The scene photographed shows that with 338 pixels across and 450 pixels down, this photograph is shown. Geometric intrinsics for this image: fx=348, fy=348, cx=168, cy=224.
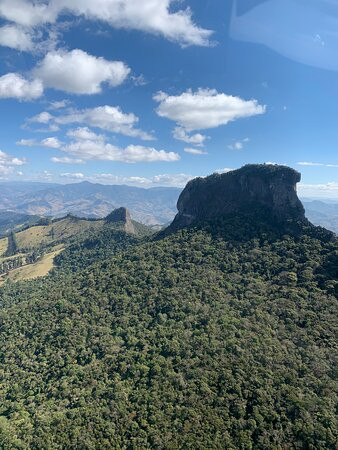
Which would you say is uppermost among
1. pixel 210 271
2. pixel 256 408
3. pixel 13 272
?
pixel 210 271

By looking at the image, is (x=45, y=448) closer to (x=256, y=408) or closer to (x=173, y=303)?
(x=256, y=408)

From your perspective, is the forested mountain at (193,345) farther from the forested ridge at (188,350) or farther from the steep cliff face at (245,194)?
the steep cliff face at (245,194)

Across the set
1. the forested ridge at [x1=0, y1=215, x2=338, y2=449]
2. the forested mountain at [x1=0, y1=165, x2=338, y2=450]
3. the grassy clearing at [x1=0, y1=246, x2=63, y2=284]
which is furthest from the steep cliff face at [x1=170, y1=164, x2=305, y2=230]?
the grassy clearing at [x1=0, y1=246, x2=63, y2=284]

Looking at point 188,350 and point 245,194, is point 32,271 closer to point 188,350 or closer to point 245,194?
point 245,194

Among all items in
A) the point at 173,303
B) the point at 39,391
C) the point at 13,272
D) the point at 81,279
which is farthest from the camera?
the point at 13,272

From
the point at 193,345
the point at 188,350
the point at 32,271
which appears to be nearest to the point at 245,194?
the point at 193,345

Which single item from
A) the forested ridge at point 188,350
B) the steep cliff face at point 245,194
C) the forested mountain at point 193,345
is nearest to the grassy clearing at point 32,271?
the forested mountain at point 193,345

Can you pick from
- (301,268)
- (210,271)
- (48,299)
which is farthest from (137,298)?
(301,268)

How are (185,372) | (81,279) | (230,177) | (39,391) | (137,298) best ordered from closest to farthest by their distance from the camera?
(185,372), (39,391), (137,298), (81,279), (230,177)
